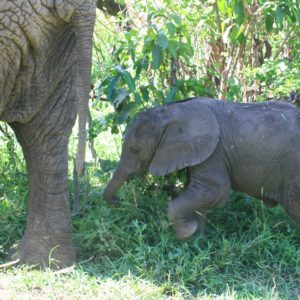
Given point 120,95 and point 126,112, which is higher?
point 120,95

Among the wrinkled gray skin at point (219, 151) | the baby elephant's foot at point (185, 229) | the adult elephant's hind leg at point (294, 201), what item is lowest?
the baby elephant's foot at point (185, 229)

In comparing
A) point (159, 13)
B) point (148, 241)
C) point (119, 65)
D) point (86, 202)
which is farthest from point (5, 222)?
point (159, 13)

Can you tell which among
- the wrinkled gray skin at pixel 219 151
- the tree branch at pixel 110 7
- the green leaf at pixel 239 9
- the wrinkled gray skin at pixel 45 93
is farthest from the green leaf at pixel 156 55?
the tree branch at pixel 110 7

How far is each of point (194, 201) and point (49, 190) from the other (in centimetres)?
85

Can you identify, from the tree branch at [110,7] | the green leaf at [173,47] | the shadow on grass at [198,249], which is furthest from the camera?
the tree branch at [110,7]

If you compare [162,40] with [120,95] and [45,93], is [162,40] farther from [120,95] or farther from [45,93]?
[45,93]

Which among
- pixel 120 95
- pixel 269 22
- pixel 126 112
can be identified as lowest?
pixel 126 112

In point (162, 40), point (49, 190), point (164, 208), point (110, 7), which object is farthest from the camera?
point (110, 7)

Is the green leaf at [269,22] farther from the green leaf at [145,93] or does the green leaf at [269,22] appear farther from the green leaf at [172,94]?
the green leaf at [145,93]

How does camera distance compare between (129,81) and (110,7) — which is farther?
(110,7)

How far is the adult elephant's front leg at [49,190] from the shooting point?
4.34 m

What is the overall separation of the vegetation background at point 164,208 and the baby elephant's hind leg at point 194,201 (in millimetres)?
131

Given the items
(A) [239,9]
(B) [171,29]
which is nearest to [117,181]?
(B) [171,29]

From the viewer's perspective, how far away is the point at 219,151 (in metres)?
4.39
